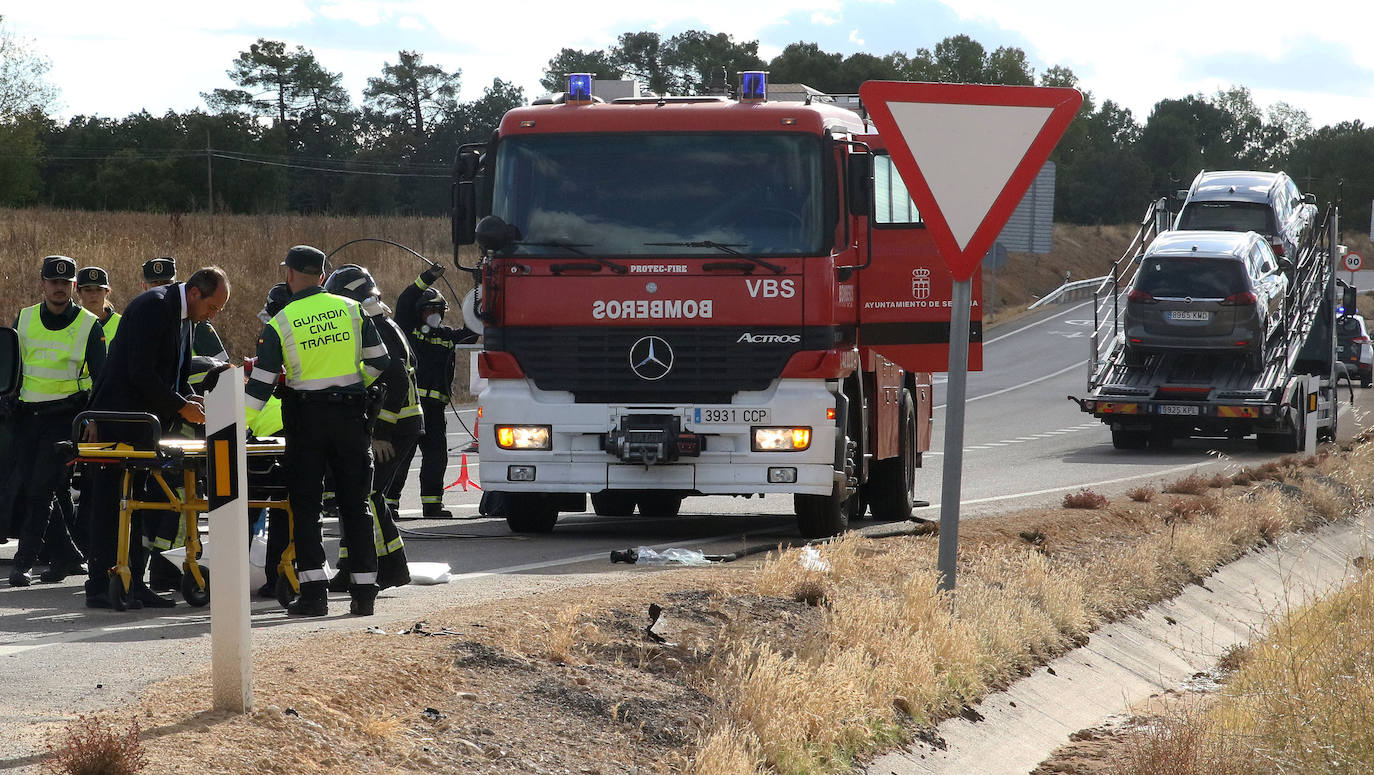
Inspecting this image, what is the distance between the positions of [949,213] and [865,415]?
512cm

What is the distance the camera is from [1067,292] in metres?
71.8

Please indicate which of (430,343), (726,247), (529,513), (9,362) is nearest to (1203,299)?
(430,343)

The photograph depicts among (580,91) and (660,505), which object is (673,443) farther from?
(660,505)

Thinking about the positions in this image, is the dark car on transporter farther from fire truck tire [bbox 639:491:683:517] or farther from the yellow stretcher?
the yellow stretcher

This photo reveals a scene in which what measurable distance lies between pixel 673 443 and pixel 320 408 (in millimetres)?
3553

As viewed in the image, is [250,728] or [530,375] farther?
[530,375]

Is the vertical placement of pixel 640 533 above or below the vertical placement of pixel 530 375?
below

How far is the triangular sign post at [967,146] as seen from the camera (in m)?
7.02

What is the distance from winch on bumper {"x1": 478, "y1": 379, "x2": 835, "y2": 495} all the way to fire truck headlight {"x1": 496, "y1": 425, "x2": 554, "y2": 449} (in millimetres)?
25

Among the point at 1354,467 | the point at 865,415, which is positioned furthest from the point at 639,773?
the point at 1354,467

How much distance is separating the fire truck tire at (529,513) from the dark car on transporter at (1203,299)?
1401 cm

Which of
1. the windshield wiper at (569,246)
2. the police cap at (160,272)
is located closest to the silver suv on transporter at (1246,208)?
the windshield wiper at (569,246)

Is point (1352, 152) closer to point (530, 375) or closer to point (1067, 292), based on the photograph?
point (1067, 292)

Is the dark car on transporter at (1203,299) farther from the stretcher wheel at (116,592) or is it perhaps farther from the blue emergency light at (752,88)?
the stretcher wheel at (116,592)
